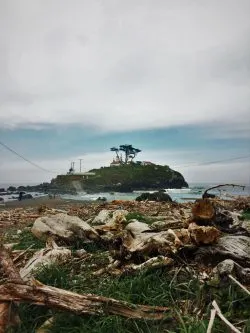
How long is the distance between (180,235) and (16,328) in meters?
2.65

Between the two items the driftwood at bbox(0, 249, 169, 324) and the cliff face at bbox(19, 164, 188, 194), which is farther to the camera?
the cliff face at bbox(19, 164, 188, 194)

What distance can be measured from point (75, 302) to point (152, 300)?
86 centimetres

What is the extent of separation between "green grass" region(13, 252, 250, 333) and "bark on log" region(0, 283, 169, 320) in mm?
78

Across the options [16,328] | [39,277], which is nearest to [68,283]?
[39,277]

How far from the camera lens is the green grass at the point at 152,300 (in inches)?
147

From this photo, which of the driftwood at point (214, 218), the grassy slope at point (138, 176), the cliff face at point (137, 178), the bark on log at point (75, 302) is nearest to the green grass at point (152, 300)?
the bark on log at point (75, 302)

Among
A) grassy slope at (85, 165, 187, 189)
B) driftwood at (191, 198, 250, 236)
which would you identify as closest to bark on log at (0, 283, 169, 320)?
driftwood at (191, 198, 250, 236)

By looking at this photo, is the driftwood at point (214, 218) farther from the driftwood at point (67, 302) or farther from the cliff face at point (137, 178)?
the cliff face at point (137, 178)

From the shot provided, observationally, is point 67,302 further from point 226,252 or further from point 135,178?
point 135,178

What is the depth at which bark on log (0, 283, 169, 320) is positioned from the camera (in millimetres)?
3869

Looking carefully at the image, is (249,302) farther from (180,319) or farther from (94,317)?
(94,317)

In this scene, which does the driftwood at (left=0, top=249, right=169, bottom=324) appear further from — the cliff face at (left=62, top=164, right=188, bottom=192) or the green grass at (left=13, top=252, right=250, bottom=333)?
the cliff face at (left=62, top=164, right=188, bottom=192)

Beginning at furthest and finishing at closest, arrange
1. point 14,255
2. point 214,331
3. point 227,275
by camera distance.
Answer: point 14,255, point 227,275, point 214,331

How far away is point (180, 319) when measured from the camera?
364 cm
